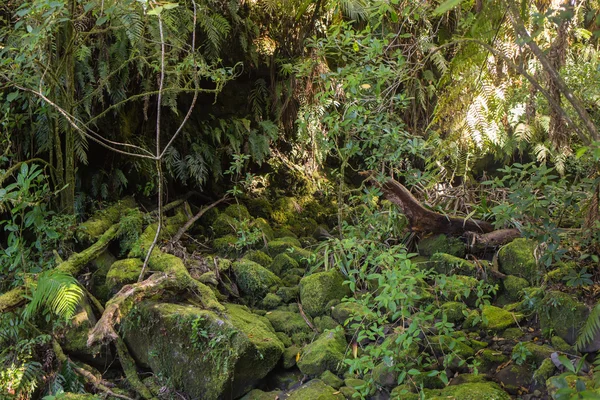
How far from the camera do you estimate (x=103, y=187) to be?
4.60 metres

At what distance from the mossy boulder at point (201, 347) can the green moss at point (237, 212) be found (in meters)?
1.80

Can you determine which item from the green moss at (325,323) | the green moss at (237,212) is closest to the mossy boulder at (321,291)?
the green moss at (325,323)

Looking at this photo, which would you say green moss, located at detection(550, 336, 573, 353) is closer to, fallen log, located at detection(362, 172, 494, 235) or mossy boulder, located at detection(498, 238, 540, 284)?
mossy boulder, located at detection(498, 238, 540, 284)

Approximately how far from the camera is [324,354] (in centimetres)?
322

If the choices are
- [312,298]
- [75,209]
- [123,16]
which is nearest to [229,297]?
[312,298]

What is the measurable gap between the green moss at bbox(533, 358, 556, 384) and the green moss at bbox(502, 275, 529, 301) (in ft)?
2.55

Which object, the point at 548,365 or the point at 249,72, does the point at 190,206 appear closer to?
the point at 249,72

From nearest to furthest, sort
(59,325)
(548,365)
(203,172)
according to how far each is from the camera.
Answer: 1. (548,365)
2. (59,325)
3. (203,172)

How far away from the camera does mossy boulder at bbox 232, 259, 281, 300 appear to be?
4.12 m

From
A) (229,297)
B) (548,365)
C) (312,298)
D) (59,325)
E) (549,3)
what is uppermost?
(549,3)

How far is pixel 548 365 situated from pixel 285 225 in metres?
3.19

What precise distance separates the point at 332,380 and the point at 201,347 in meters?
0.85

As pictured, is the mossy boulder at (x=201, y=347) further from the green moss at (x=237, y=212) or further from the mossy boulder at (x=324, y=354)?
the green moss at (x=237, y=212)

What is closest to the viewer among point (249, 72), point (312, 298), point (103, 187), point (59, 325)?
point (59, 325)
